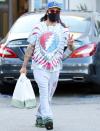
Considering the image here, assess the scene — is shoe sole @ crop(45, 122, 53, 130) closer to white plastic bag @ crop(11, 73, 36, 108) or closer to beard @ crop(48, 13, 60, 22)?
white plastic bag @ crop(11, 73, 36, 108)

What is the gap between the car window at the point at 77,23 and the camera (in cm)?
1117

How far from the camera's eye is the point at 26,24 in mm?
11625

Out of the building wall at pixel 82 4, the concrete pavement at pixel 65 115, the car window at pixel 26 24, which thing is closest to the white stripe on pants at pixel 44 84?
the concrete pavement at pixel 65 115

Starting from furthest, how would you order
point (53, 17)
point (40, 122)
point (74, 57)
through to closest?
point (74, 57), point (40, 122), point (53, 17)

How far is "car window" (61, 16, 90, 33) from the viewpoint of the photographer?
1117cm

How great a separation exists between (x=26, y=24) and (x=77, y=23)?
0.94m

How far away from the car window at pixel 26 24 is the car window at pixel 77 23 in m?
0.54

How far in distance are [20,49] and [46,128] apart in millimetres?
2889

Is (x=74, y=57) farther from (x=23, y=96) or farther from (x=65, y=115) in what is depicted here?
(x=23, y=96)

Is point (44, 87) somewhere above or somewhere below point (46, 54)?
below

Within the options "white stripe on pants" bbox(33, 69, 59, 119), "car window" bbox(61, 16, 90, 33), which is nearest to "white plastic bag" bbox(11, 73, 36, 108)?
"white stripe on pants" bbox(33, 69, 59, 119)

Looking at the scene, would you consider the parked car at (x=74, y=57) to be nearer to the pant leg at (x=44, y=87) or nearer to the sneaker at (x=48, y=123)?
the pant leg at (x=44, y=87)

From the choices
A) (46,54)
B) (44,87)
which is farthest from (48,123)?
(46,54)

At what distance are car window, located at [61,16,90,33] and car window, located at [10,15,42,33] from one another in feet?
1.78
